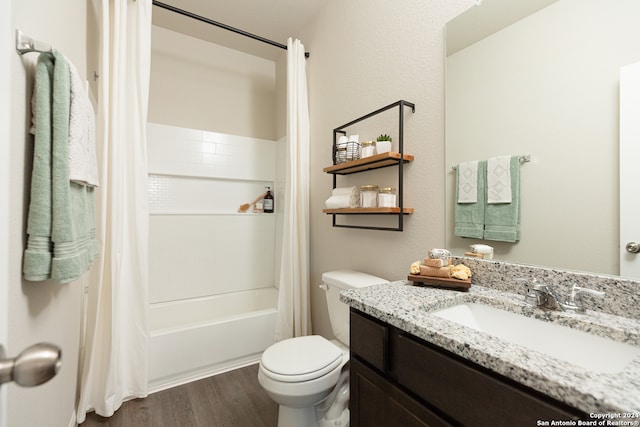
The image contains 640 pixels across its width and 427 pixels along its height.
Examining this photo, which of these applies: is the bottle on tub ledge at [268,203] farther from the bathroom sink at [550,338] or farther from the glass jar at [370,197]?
the bathroom sink at [550,338]

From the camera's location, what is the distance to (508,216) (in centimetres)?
108

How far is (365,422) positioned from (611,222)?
0.98m

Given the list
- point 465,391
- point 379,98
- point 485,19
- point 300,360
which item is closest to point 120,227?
point 300,360

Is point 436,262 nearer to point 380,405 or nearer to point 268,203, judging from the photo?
point 380,405

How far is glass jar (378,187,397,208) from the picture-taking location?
1.47 m

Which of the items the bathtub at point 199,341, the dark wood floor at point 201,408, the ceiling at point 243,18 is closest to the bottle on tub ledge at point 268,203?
the bathtub at point 199,341

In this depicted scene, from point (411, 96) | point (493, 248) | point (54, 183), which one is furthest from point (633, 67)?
point (54, 183)

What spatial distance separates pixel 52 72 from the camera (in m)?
0.91

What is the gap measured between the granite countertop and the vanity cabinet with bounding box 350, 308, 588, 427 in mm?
31

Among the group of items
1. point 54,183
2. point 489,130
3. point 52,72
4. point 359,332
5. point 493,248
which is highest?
point 52,72

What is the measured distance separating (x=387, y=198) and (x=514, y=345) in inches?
36.0

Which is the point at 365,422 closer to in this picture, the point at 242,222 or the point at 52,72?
the point at 52,72

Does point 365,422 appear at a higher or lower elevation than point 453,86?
lower

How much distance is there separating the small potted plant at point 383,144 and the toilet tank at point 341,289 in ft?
2.29
